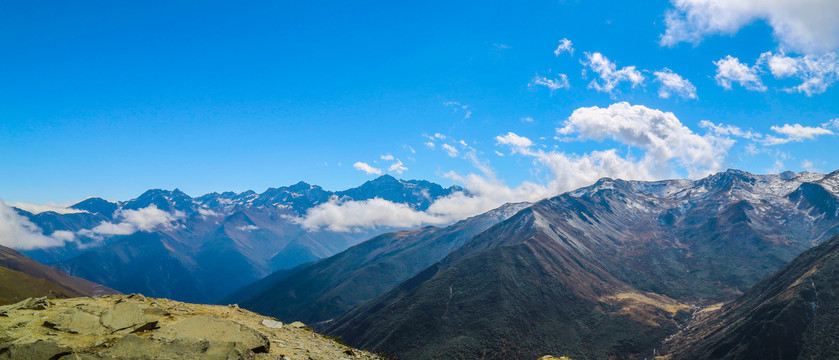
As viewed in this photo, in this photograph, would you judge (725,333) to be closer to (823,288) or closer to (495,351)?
(823,288)

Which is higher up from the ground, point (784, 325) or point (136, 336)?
point (136, 336)

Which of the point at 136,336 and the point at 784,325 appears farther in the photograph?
the point at 784,325

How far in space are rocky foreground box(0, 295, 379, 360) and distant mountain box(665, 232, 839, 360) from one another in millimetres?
157389

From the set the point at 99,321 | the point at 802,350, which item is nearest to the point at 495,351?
the point at 802,350

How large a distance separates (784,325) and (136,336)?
593ft

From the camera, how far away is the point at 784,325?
13100cm

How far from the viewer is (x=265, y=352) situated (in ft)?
79.1

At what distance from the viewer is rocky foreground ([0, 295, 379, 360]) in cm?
2044

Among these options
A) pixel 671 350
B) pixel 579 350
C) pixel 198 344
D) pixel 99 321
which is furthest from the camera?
pixel 579 350

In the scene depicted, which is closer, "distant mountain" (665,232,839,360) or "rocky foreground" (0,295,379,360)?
"rocky foreground" (0,295,379,360)

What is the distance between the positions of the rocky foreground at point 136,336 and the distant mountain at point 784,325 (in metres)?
157

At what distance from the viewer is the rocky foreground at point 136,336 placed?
20438 millimetres

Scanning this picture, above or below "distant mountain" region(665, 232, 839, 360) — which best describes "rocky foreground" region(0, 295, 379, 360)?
above

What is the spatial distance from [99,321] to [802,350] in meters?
177
